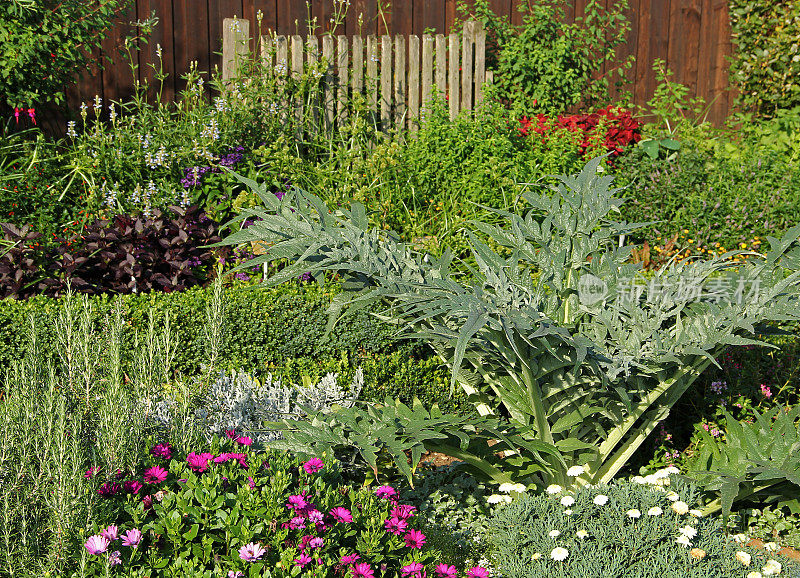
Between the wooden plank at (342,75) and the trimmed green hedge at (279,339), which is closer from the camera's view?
the trimmed green hedge at (279,339)

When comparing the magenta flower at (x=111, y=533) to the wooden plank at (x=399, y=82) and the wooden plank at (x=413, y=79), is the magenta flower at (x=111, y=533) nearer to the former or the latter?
the wooden plank at (x=399, y=82)

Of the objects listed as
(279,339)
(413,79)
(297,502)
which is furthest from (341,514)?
(413,79)

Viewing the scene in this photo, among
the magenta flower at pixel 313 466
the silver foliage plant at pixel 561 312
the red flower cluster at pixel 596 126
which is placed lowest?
the magenta flower at pixel 313 466

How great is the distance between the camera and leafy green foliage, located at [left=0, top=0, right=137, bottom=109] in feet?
17.7

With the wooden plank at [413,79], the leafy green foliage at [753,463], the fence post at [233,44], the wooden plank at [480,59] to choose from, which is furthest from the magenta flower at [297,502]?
the wooden plank at [480,59]

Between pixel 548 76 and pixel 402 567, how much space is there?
20.7 ft

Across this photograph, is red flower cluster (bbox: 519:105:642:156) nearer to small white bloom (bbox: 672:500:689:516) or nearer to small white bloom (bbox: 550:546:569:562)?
small white bloom (bbox: 672:500:689:516)

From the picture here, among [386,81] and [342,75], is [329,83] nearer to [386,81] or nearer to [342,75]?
[342,75]

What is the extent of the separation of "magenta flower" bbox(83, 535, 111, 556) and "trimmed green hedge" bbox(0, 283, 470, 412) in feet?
6.35

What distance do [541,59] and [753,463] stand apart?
555cm

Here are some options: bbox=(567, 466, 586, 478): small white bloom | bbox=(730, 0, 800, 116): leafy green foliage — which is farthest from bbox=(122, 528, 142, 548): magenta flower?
bbox=(730, 0, 800, 116): leafy green foliage

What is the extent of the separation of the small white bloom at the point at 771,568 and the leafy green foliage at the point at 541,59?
18.2ft

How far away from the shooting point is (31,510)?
230 centimetres

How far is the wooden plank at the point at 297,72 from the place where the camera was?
6.71 metres
